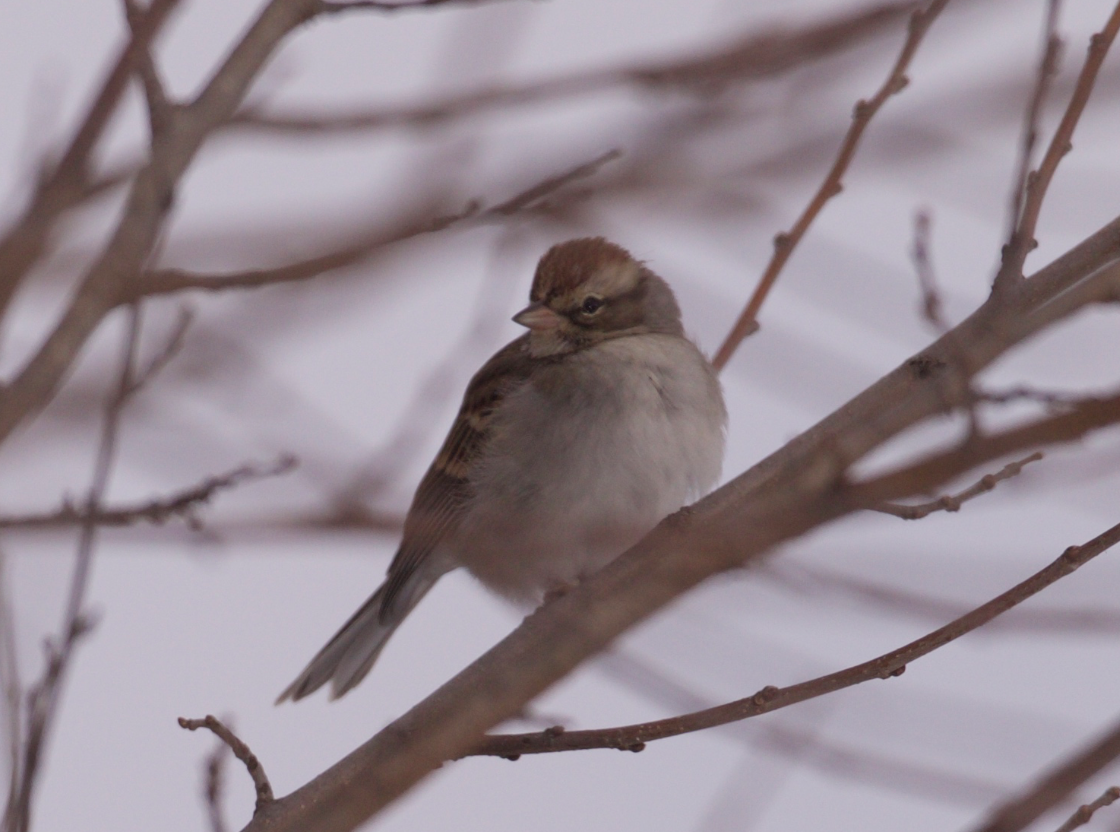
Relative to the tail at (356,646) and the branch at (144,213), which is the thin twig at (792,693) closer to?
the branch at (144,213)

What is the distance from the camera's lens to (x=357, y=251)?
2.05 metres

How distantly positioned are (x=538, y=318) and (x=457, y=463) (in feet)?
2.81

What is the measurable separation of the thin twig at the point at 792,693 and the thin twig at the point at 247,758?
0.50 metres

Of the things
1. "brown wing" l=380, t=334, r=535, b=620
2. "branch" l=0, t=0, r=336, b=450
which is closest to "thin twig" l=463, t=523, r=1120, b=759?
"branch" l=0, t=0, r=336, b=450

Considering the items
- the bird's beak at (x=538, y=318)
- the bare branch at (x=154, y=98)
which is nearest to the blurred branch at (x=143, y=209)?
the bare branch at (x=154, y=98)

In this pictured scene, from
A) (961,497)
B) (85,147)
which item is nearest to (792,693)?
(961,497)

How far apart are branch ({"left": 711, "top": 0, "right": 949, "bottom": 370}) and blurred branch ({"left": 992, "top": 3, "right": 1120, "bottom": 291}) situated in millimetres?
415

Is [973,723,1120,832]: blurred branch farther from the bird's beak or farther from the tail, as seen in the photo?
the tail

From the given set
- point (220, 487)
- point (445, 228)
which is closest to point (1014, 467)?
point (445, 228)

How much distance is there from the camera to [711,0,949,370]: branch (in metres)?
3.79

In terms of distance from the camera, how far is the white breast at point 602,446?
5.50 metres

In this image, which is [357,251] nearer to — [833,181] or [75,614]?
[75,614]

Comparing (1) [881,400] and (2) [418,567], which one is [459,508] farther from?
(1) [881,400]

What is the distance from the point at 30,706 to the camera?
121 inches
